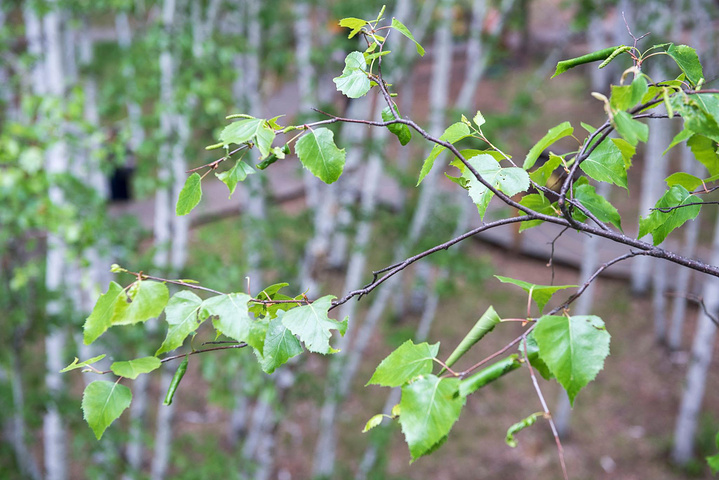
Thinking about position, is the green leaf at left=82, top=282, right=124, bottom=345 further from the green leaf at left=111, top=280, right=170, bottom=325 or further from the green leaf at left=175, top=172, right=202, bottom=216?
the green leaf at left=175, top=172, right=202, bottom=216

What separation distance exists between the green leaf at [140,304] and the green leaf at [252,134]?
0.26m

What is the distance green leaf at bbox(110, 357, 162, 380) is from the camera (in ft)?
2.98

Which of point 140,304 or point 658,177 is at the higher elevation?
point 140,304

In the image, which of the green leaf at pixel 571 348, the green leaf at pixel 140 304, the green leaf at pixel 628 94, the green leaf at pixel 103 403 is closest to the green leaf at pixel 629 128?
the green leaf at pixel 628 94

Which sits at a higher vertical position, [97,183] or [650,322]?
[97,183]

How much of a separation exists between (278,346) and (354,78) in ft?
1.54

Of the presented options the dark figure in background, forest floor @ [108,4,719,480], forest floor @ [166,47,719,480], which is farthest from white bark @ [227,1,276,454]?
the dark figure in background

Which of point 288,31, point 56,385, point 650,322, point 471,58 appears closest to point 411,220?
point 471,58

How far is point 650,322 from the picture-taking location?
7426 mm

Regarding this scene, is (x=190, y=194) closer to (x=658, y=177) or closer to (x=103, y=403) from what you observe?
(x=103, y=403)

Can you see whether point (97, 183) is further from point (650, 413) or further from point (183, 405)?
point (650, 413)

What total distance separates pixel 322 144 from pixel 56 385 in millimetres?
3595

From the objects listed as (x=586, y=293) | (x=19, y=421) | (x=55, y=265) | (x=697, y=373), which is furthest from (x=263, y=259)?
(x=697, y=373)

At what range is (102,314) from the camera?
90 centimetres
